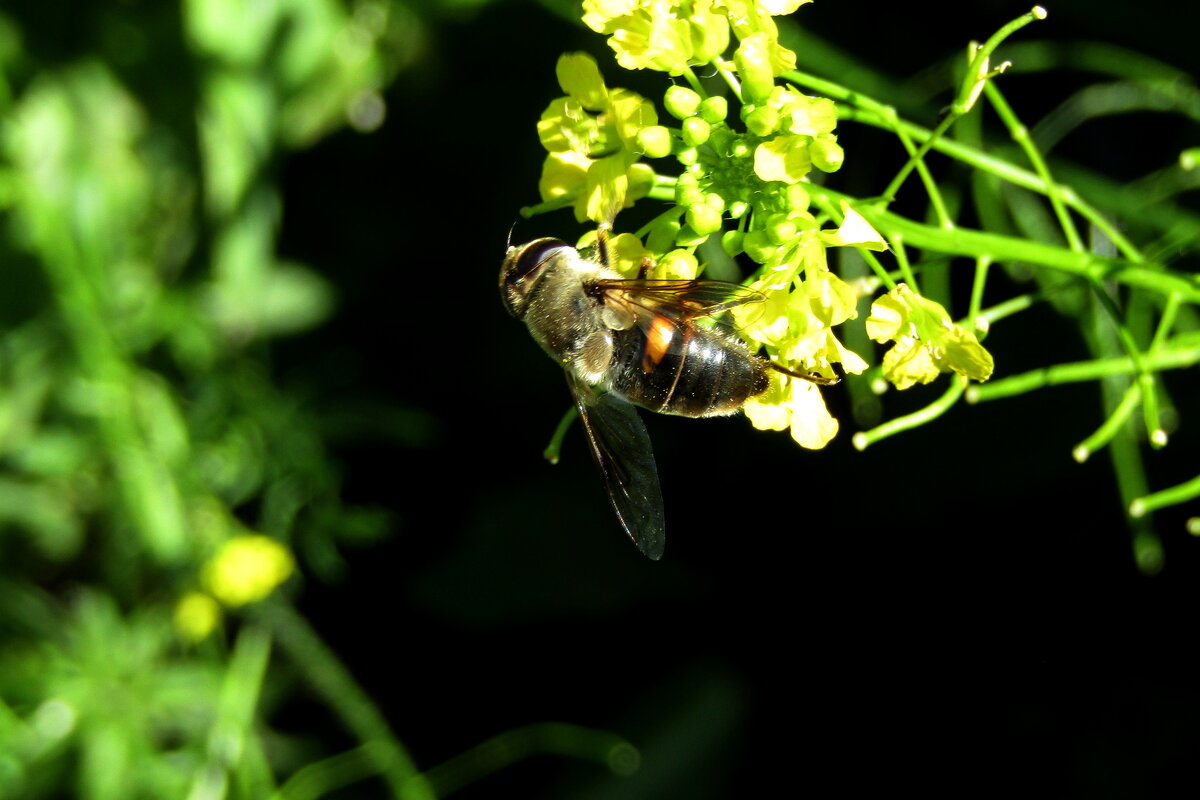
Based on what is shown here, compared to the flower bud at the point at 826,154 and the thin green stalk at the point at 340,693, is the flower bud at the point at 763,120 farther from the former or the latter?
the thin green stalk at the point at 340,693

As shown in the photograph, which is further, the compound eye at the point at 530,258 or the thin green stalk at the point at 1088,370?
the compound eye at the point at 530,258

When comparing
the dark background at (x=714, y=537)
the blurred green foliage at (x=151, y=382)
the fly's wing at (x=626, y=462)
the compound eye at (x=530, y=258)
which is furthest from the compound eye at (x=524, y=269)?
the blurred green foliage at (x=151, y=382)

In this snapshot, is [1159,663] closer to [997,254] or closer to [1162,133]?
[1162,133]

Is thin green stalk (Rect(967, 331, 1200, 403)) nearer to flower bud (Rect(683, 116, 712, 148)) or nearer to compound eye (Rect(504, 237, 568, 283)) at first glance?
flower bud (Rect(683, 116, 712, 148))

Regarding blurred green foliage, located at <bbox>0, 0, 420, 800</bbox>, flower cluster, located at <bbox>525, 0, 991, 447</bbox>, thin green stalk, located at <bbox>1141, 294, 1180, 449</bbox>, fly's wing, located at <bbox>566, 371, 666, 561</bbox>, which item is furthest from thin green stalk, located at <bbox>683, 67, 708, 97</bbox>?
blurred green foliage, located at <bbox>0, 0, 420, 800</bbox>

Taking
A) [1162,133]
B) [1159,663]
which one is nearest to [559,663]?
[1159,663]
